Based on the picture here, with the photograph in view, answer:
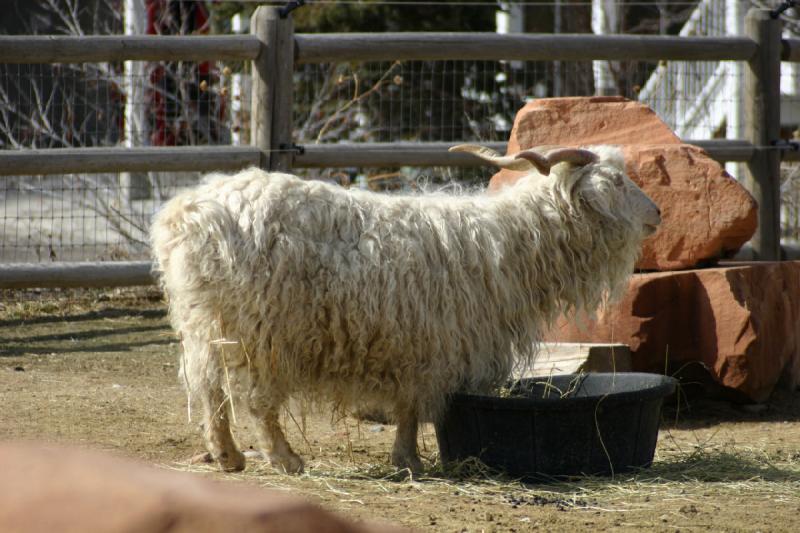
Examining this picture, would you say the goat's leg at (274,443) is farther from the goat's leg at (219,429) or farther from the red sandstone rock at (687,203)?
the red sandstone rock at (687,203)

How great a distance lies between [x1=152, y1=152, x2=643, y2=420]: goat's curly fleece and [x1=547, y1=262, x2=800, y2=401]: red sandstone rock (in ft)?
3.64

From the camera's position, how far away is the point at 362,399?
4762mm

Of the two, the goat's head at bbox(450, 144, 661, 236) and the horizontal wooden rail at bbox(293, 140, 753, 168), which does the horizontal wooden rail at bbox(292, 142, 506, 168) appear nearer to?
the horizontal wooden rail at bbox(293, 140, 753, 168)

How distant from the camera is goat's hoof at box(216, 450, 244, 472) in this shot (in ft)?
15.4

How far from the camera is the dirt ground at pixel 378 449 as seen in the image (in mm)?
4000

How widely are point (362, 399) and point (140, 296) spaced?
4.58 metres

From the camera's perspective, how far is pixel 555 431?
179 inches

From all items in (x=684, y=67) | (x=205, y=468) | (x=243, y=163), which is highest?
(x=684, y=67)

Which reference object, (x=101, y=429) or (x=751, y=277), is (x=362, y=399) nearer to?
(x=101, y=429)

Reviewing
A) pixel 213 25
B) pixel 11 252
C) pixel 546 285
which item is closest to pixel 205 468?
pixel 546 285

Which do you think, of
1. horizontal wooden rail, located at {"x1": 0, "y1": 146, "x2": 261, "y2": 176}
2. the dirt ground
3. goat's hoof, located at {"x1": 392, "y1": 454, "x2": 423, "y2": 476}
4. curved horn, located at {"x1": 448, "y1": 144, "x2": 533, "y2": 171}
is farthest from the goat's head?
horizontal wooden rail, located at {"x1": 0, "y1": 146, "x2": 261, "y2": 176}

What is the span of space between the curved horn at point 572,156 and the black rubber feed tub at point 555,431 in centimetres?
108

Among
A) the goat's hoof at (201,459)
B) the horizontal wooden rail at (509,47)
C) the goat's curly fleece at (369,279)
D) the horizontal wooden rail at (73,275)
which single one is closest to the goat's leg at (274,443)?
the goat's curly fleece at (369,279)

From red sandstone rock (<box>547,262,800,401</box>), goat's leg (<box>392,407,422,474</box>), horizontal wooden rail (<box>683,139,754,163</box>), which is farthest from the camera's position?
horizontal wooden rail (<box>683,139,754,163</box>)
